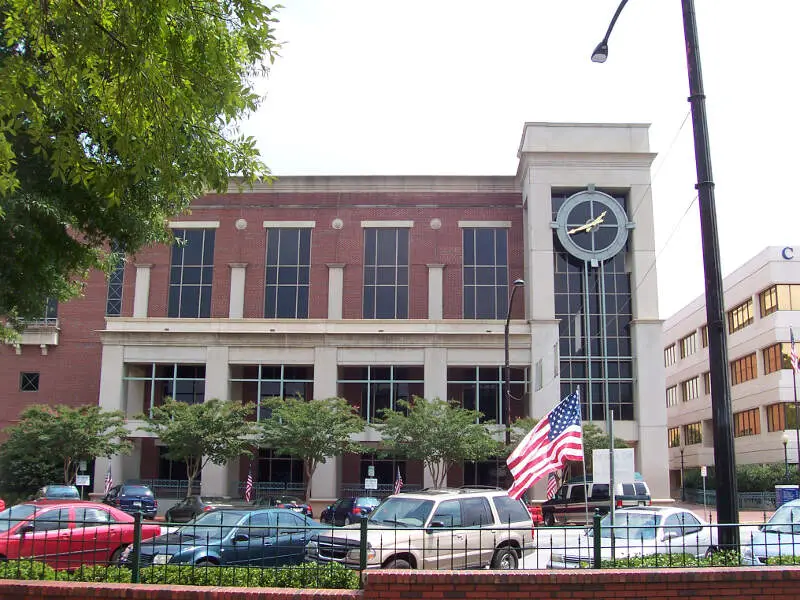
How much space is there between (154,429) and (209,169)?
31523mm

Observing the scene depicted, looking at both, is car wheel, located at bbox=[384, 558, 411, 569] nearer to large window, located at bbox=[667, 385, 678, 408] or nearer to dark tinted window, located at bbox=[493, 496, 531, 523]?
dark tinted window, located at bbox=[493, 496, 531, 523]

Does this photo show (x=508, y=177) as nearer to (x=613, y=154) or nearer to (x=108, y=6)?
(x=613, y=154)

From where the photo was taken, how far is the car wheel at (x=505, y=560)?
47.4 ft

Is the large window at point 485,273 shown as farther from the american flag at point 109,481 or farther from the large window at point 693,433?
the large window at point 693,433

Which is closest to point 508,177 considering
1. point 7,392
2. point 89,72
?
point 7,392

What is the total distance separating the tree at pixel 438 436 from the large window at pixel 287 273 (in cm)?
1188

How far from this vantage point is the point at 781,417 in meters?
53.1

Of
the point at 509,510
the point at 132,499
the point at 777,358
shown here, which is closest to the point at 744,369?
the point at 777,358

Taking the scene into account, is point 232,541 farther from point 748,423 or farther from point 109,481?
point 748,423

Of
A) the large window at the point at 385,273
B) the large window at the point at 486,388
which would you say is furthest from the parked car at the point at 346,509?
the large window at the point at 385,273

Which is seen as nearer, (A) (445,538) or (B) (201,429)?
(A) (445,538)

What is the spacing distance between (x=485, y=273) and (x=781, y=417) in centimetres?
2110

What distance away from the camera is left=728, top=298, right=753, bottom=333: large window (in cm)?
5881

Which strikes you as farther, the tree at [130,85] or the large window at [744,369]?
the large window at [744,369]
